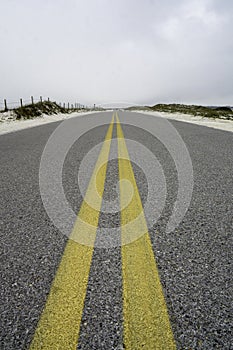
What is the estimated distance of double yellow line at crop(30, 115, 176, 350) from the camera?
43.8 inches

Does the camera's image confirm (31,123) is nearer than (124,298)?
No

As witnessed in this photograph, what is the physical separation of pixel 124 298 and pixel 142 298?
0.10 meters

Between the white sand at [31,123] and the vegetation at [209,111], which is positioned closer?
the white sand at [31,123]

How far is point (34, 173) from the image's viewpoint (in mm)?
3770

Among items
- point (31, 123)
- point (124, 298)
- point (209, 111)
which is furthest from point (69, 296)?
point (209, 111)

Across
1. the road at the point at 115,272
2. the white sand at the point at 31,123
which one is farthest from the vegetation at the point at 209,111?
the road at the point at 115,272

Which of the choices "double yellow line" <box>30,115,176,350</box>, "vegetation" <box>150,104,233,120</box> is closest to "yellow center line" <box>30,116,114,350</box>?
"double yellow line" <box>30,115,176,350</box>

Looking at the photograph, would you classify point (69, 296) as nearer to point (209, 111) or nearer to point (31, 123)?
point (31, 123)

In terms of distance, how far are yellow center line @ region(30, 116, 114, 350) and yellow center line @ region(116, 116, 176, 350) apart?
0.78ft

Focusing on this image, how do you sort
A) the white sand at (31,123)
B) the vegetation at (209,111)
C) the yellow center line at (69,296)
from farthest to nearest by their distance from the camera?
the vegetation at (209,111)
the white sand at (31,123)
the yellow center line at (69,296)

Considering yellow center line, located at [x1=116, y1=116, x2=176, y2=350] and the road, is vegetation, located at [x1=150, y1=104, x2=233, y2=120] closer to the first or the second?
the road

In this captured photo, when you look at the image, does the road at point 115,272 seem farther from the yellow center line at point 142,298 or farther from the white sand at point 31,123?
the white sand at point 31,123

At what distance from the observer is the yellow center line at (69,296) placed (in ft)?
3.64

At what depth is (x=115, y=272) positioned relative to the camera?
1.54 metres
